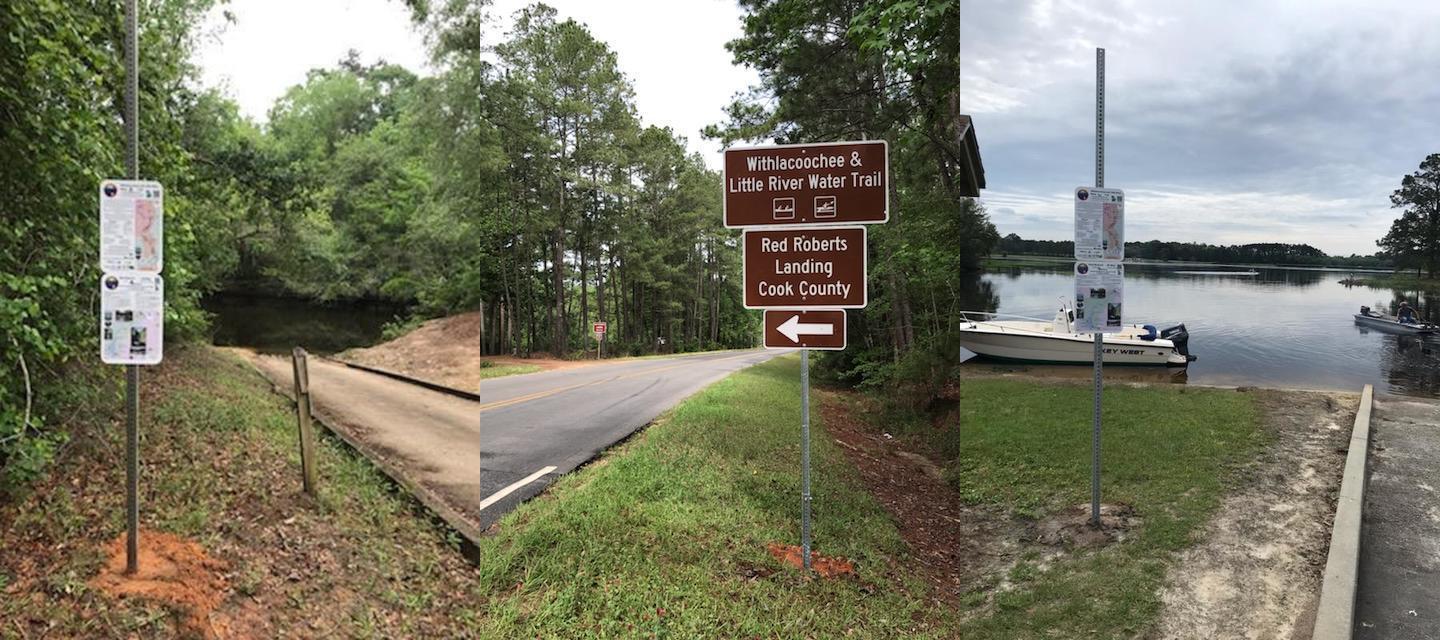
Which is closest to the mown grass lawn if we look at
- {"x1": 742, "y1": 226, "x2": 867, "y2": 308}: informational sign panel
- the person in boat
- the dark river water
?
the person in boat

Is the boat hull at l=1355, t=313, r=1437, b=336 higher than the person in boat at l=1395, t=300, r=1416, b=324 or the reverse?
the reverse

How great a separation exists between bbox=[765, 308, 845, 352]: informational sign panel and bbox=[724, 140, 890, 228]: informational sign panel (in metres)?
0.42

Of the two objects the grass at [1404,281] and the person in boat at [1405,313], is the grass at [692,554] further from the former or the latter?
the person in boat at [1405,313]

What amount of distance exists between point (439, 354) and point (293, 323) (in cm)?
230

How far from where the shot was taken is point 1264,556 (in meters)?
3.51

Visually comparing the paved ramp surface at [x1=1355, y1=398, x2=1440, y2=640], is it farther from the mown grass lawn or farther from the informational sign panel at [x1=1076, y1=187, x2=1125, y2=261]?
the informational sign panel at [x1=1076, y1=187, x2=1125, y2=261]

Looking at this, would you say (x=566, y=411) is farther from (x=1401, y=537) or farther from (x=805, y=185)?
(x=1401, y=537)

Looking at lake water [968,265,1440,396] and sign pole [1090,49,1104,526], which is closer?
A: sign pole [1090,49,1104,526]

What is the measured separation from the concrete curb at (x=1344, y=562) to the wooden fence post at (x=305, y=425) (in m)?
5.64

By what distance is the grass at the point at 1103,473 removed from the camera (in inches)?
123

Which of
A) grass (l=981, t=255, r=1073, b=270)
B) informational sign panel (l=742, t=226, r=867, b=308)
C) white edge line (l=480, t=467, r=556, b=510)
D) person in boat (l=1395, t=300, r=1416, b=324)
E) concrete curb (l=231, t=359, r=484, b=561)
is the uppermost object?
grass (l=981, t=255, r=1073, b=270)

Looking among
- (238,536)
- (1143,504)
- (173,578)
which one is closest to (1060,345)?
(1143,504)

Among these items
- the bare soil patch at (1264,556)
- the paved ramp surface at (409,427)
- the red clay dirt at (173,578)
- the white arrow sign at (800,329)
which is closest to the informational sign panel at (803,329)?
the white arrow sign at (800,329)

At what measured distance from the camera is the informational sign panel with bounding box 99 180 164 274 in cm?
313
